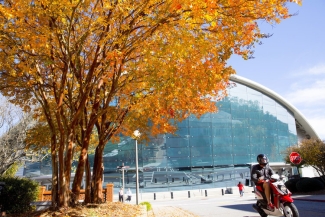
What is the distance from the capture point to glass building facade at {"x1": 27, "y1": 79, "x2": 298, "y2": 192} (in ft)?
121

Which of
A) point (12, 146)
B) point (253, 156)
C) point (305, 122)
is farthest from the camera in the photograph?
point (305, 122)

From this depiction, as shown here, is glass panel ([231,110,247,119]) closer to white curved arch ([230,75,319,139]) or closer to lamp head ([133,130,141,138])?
white curved arch ([230,75,319,139])

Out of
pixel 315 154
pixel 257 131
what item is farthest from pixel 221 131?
pixel 315 154

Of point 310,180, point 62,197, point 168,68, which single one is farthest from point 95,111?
point 310,180

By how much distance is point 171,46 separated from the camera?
7.57 m

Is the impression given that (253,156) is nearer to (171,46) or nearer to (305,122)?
(305,122)

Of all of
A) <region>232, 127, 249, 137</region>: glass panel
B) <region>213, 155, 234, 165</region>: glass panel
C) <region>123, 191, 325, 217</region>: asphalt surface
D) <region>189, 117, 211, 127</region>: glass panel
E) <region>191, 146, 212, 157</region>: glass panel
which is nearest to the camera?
<region>123, 191, 325, 217</region>: asphalt surface

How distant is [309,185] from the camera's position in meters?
22.4

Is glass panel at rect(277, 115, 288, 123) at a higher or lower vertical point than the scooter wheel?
higher

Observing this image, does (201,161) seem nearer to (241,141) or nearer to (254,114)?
(241,141)

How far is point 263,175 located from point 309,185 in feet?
58.4

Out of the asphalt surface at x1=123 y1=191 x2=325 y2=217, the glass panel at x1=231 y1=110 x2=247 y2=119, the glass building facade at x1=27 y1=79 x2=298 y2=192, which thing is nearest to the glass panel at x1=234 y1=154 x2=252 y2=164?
the glass building facade at x1=27 y1=79 x2=298 y2=192

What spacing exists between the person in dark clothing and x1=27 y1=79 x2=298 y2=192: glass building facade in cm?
2796

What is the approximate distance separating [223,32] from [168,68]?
1862mm
